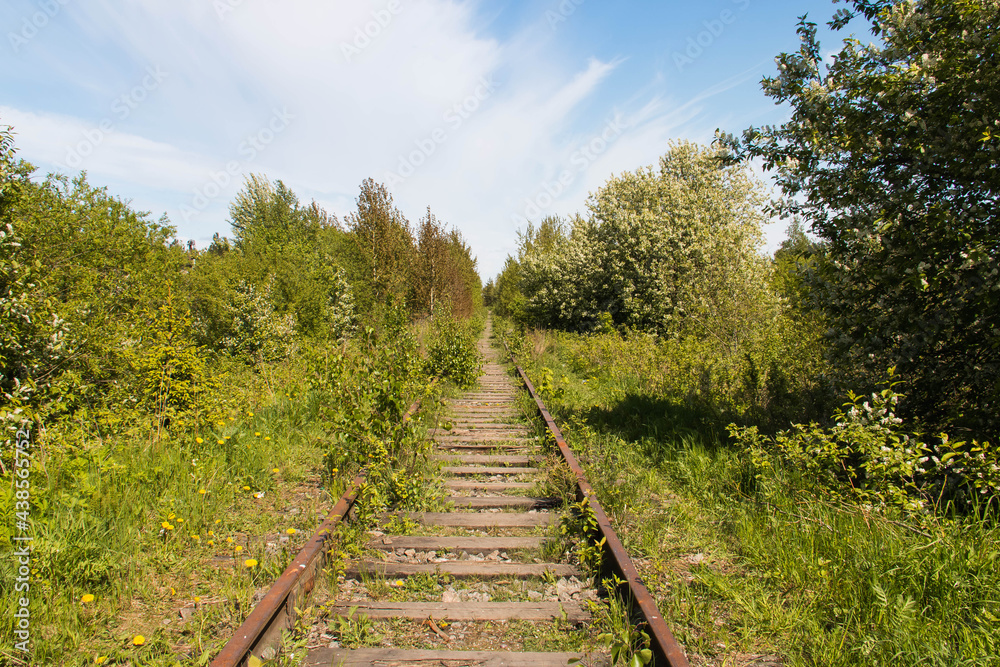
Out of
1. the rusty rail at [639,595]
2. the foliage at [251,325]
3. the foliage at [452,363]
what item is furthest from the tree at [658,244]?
the foliage at [251,325]

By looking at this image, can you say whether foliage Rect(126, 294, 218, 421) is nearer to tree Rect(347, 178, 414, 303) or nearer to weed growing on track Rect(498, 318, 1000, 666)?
weed growing on track Rect(498, 318, 1000, 666)

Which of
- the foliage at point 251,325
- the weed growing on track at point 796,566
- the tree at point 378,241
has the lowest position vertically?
the weed growing on track at point 796,566

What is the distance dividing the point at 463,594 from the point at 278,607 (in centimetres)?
110

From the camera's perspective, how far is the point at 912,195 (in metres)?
4.11

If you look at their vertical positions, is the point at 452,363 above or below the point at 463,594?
above

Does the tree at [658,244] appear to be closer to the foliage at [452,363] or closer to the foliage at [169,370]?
the foliage at [452,363]

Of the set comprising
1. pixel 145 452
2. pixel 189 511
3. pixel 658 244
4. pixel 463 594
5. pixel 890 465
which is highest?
pixel 658 244

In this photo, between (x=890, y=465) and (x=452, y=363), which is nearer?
(x=890, y=465)

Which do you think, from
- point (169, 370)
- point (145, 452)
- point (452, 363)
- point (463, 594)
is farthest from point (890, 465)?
point (452, 363)

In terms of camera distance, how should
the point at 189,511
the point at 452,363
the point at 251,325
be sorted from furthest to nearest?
the point at 251,325 < the point at 452,363 < the point at 189,511

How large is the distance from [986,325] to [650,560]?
3.26 metres

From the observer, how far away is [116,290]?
9281 millimetres

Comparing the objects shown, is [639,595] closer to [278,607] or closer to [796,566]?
[796,566]

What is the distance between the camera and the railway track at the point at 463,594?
7.90 feet
